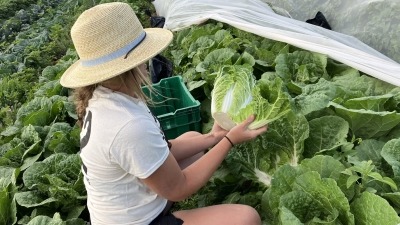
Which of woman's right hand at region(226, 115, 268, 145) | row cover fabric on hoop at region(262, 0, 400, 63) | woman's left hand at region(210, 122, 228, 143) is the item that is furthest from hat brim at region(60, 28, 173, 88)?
row cover fabric on hoop at region(262, 0, 400, 63)

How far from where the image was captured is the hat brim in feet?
6.79

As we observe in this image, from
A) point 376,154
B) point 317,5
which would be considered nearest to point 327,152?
point 376,154

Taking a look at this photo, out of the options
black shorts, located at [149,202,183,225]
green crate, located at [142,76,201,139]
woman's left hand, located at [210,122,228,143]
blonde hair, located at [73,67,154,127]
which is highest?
blonde hair, located at [73,67,154,127]

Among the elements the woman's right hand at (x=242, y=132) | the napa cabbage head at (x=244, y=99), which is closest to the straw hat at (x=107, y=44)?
the woman's right hand at (x=242, y=132)

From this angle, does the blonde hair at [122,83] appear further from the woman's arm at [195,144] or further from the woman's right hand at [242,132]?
the woman's arm at [195,144]

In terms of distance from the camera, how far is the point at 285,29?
424 cm

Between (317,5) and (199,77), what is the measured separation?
5.76 feet

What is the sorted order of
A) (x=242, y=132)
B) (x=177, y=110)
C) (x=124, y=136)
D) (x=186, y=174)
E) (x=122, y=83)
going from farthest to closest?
1. (x=177, y=110)
2. (x=242, y=132)
3. (x=186, y=174)
4. (x=122, y=83)
5. (x=124, y=136)

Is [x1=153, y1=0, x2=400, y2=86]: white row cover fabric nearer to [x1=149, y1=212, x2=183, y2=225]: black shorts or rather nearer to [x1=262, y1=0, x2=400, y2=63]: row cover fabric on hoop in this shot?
[x1=262, y1=0, x2=400, y2=63]: row cover fabric on hoop

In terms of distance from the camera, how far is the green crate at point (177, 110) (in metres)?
3.51

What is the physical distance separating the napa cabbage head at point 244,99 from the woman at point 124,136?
12.6 inches

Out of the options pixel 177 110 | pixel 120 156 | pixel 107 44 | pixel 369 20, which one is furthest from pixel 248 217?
pixel 369 20

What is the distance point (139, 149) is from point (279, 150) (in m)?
1.15

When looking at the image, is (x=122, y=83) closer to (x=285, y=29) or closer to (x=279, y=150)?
(x=279, y=150)
